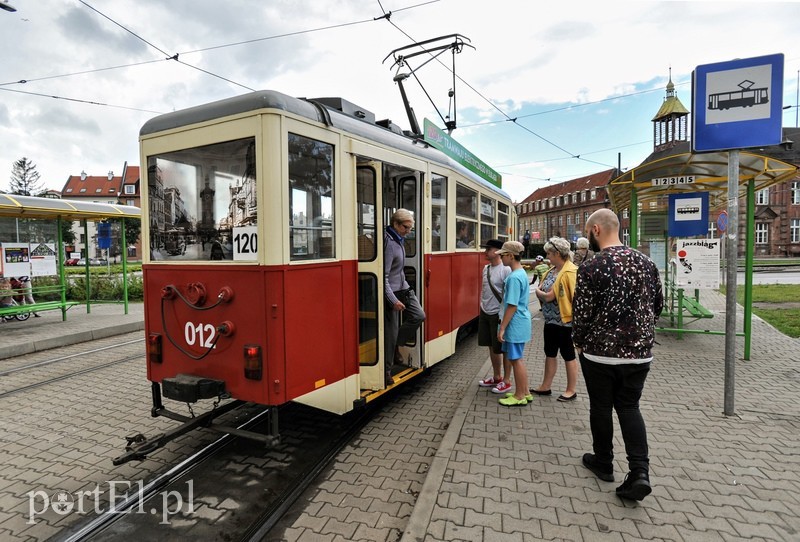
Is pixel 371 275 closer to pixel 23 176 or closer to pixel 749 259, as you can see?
pixel 749 259

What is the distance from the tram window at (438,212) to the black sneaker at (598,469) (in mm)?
3046

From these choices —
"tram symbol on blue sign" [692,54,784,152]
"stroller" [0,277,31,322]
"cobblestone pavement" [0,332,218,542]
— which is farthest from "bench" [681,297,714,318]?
"stroller" [0,277,31,322]

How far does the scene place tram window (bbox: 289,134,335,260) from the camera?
12.1 ft

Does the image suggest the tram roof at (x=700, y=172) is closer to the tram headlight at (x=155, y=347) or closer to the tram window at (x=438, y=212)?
the tram window at (x=438, y=212)

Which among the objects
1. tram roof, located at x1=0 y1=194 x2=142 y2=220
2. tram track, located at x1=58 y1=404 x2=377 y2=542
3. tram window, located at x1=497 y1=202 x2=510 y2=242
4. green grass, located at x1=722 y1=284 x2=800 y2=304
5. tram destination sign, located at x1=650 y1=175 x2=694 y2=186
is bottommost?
tram track, located at x1=58 y1=404 x2=377 y2=542

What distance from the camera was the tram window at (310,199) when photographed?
3.69 meters

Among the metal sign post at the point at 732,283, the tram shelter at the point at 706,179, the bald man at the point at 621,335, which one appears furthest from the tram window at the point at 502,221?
the bald man at the point at 621,335

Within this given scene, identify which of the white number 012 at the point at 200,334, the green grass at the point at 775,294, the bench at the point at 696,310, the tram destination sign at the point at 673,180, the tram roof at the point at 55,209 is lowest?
the green grass at the point at 775,294

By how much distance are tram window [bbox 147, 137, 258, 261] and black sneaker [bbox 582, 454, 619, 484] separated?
9.99ft

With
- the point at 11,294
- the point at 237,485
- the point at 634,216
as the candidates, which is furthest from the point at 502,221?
the point at 11,294

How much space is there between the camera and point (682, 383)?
233 inches

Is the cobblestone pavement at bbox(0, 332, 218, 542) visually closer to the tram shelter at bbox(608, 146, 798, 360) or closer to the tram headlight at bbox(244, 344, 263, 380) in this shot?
the tram headlight at bbox(244, 344, 263, 380)

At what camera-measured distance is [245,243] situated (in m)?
3.62

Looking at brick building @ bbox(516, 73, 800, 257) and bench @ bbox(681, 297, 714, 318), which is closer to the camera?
bench @ bbox(681, 297, 714, 318)
